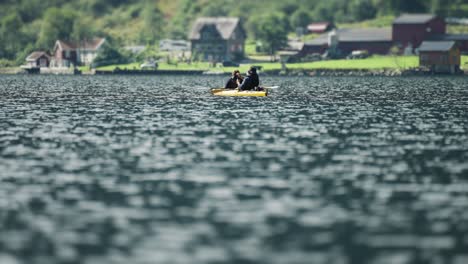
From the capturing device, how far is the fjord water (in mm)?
22141

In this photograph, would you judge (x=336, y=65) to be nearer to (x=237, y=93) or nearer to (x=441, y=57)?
(x=441, y=57)

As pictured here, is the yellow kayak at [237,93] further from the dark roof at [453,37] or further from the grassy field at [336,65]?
the dark roof at [453,37]

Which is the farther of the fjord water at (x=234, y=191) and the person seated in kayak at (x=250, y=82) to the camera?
the person seated in kayak at (x=250, y=82)

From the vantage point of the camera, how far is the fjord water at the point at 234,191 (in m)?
22.1

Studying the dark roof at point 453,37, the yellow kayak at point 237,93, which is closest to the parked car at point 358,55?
the dark roof at point 453,37

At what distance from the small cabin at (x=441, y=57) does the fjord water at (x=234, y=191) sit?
11861 centimetres

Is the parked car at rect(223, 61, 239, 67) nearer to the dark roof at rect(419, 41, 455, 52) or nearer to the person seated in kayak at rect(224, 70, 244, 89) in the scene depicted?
the dark roof at rect(419, 41, 455, 52)

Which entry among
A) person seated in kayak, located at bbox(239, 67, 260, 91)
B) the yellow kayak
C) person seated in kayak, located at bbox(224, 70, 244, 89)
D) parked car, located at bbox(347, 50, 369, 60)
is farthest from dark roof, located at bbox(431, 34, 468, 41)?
person seated in kayak, located at bbox(239, 67, 260, 91)

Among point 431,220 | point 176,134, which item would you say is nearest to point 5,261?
point 431,220

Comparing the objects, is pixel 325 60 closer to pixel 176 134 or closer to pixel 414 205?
pixel 176 134

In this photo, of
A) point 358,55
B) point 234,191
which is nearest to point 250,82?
point 234,191

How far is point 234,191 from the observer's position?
29250 mm

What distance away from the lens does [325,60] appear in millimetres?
191625

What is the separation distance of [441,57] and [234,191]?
15040 centimetres
